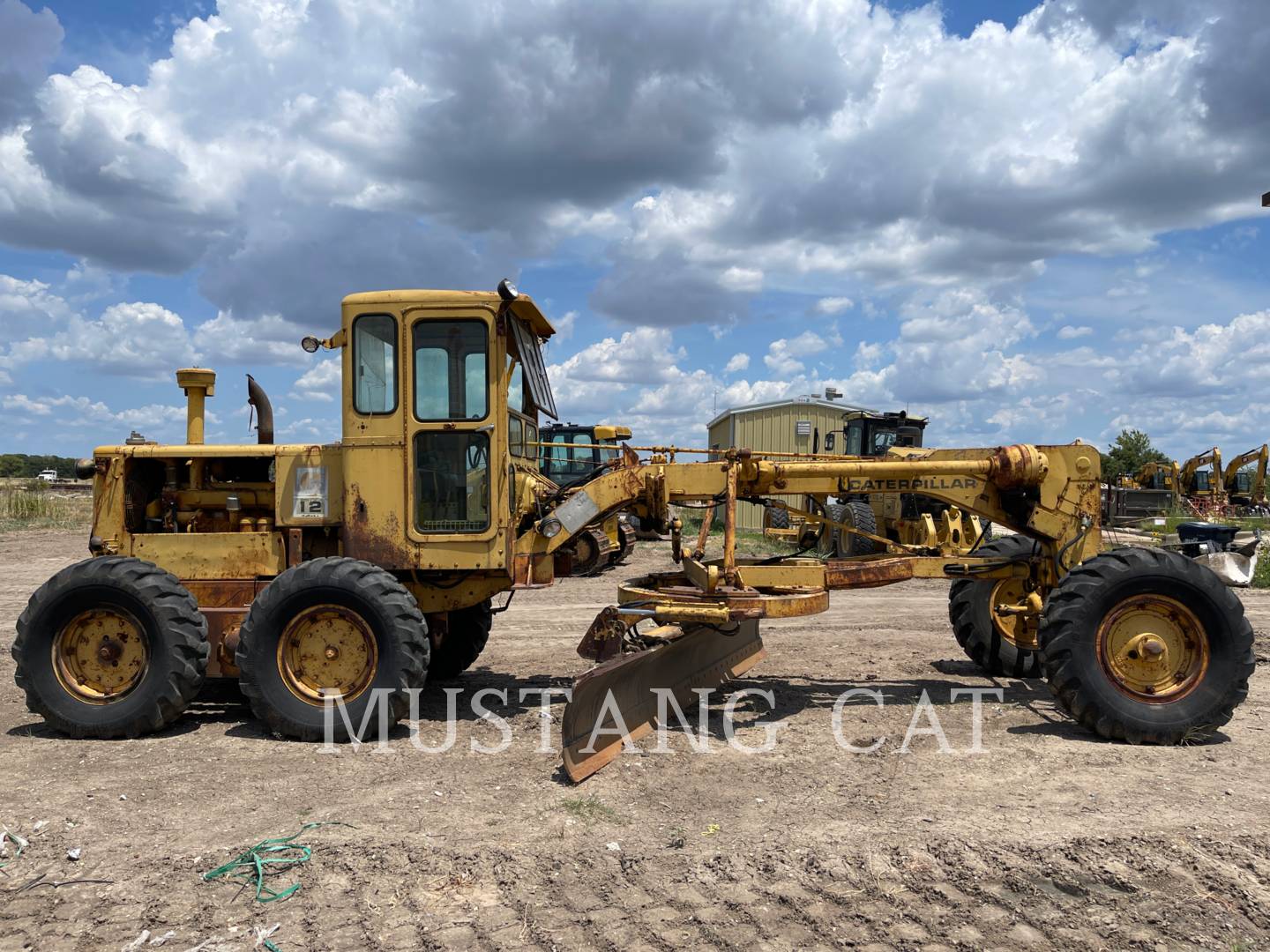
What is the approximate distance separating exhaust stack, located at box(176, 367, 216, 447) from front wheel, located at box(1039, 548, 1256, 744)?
21.5 feet

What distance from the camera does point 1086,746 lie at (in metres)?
6.23

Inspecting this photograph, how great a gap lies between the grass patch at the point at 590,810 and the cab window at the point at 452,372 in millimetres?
2805

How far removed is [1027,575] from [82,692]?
694cm

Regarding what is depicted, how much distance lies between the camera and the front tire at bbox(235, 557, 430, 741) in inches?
259

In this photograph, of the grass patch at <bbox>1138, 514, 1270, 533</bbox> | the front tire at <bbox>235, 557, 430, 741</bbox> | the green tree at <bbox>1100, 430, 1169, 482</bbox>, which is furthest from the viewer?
the green tree at <bbox>1100, 430, 1169, 482</bbox>

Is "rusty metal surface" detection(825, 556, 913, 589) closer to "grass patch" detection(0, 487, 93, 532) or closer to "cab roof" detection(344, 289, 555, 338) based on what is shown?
"cab roof" detection(344, 289, 555, 338)

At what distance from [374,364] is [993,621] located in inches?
214

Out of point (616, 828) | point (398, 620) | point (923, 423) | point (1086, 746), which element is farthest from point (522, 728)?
point (923, 423)

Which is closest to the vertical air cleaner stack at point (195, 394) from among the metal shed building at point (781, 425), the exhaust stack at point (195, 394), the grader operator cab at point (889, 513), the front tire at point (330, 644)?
the exhaust stack at point (195, 394)

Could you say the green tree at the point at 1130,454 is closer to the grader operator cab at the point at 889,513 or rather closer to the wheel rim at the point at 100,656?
the grader operator cab at the point at 889,513

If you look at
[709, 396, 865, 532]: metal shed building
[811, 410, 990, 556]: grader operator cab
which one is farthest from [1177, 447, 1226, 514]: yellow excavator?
[709, 396, 865, 532]: metal shed building

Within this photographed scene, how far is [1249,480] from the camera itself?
18188 millimetres

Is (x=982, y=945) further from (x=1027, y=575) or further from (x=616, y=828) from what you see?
(x=1027, y=575)

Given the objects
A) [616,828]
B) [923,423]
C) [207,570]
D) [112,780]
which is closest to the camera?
[616,828]
